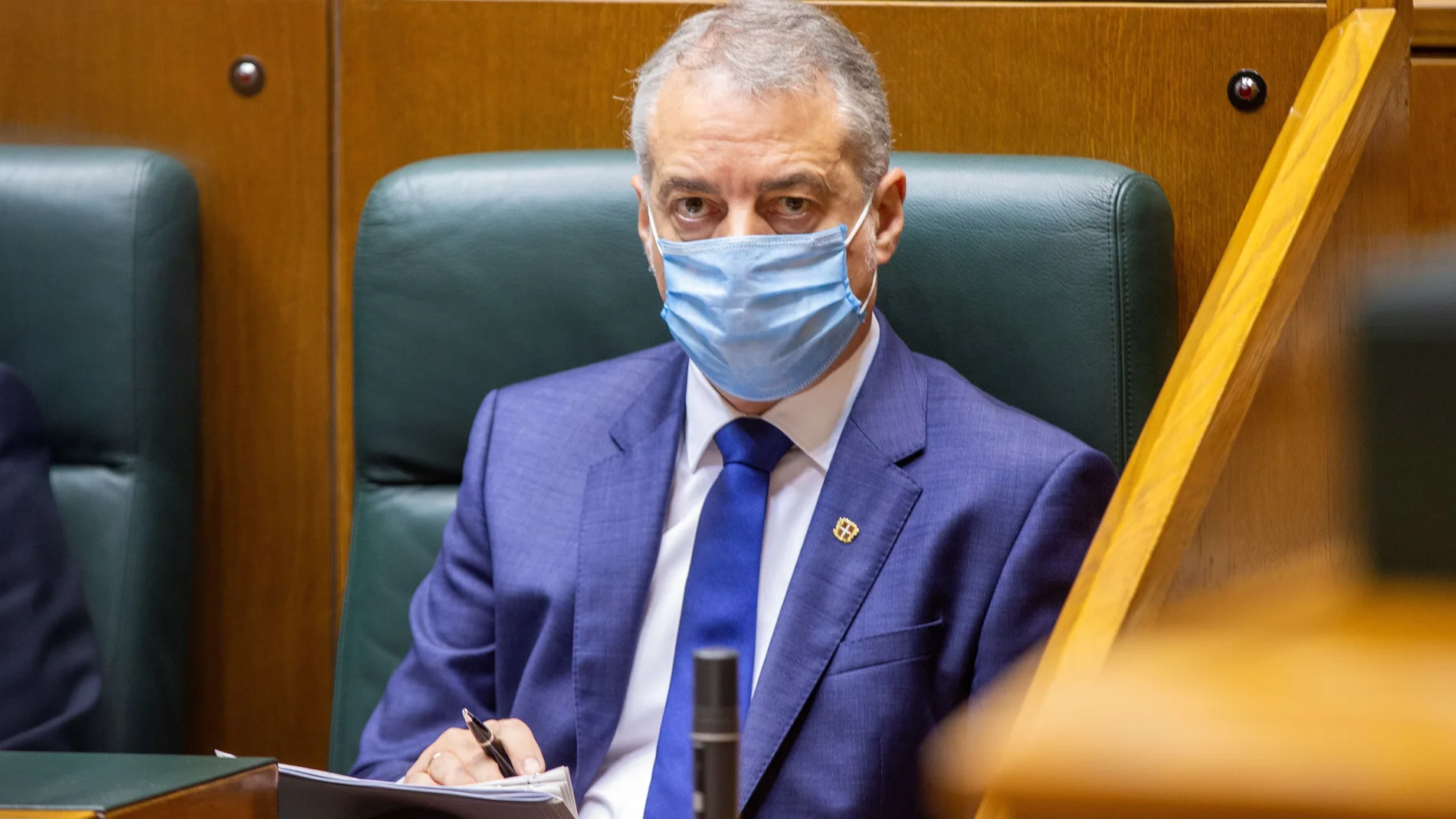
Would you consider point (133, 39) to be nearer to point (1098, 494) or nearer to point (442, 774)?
point (442, 774)

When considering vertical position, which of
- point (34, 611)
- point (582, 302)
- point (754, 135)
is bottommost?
point (34, 611)

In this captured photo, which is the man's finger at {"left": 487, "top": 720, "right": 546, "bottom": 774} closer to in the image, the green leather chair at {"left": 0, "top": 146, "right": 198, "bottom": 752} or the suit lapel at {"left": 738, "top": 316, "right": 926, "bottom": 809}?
the suit lapel at {"left": 738, "top": 316, "right": 926, "bottom": 809}

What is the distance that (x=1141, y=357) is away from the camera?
155 centimetres

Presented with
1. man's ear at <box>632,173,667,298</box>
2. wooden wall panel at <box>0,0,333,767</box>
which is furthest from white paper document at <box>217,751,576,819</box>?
wooden wall panel at <box>0,0,333,767</box>

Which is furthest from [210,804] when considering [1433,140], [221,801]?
[1433,140]

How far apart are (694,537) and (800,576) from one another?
131 mm

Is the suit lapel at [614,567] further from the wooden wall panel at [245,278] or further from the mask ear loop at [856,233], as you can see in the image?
the wooden wall panel at [245,278]

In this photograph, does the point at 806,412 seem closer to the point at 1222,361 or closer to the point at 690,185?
the point at 690,185

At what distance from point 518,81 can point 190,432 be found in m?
0.59

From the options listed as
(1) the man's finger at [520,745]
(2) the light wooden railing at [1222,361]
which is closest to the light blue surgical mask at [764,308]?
(1) the man's finger at [520,745]

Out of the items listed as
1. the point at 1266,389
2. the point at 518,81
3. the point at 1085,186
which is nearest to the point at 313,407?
the point at 518,81

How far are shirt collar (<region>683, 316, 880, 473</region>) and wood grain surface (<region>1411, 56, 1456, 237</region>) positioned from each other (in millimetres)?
681

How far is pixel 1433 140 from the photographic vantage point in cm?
172

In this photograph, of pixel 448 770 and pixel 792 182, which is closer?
pixel 448 770
